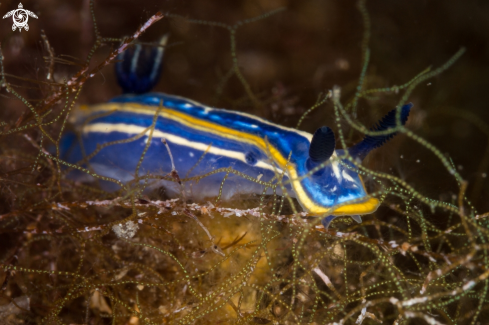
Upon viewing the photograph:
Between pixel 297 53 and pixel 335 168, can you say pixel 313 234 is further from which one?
pixel 297 53

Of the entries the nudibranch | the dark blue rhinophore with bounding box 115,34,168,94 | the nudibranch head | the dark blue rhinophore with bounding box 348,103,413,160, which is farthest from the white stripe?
the dark blue rhinophore with bounding box 348,103,413,160

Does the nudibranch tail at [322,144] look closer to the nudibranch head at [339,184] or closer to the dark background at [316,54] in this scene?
the nudibranch head at [339,184]

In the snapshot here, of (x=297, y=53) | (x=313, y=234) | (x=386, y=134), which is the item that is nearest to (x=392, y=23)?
(x=297, y=53)

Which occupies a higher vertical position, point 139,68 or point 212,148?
point 139,68

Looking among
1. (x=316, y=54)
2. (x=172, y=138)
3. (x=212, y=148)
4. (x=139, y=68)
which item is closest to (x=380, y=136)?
(x=212, y=148)

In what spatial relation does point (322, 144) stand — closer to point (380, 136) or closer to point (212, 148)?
point (380, 136)

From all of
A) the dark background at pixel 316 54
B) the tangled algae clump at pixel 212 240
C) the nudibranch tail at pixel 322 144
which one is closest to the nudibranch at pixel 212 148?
the nudibranch tail at pixel 322 144
